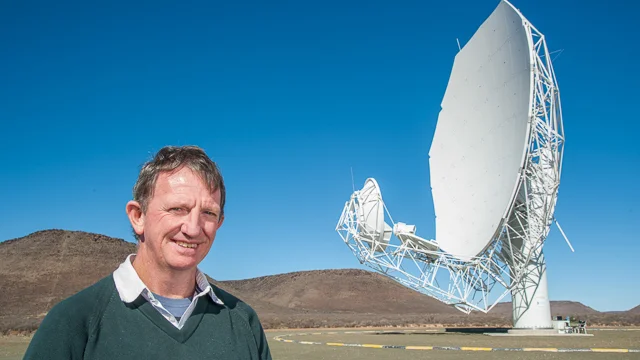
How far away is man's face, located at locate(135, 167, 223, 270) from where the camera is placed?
283cm

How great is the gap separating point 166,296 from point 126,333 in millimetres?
317

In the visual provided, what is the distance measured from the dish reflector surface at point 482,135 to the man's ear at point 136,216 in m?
24.3

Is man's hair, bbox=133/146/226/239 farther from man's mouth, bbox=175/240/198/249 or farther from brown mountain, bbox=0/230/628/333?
brown mountain, bbox=0/230/628/333

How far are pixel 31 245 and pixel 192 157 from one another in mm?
113381

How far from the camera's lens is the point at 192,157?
9.77ft

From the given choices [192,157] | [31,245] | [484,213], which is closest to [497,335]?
[484,213]

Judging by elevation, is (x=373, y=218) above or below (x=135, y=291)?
above

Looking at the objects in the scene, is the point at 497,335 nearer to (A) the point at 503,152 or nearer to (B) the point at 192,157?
(A) the point at 503,152

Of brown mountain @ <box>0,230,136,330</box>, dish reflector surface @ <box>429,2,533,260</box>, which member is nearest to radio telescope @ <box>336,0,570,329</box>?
dish reflector surface @ <box>429,2,533,260</box>

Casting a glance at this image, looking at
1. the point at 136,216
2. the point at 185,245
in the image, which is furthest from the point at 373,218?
the point at 185,245

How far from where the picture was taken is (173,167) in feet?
9.63

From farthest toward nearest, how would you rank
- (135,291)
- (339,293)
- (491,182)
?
(339,293) < (491,182) < (135,291)

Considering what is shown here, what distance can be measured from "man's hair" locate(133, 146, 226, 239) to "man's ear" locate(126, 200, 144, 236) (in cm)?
3

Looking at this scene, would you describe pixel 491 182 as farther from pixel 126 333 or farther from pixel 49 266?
pixel 49 266
